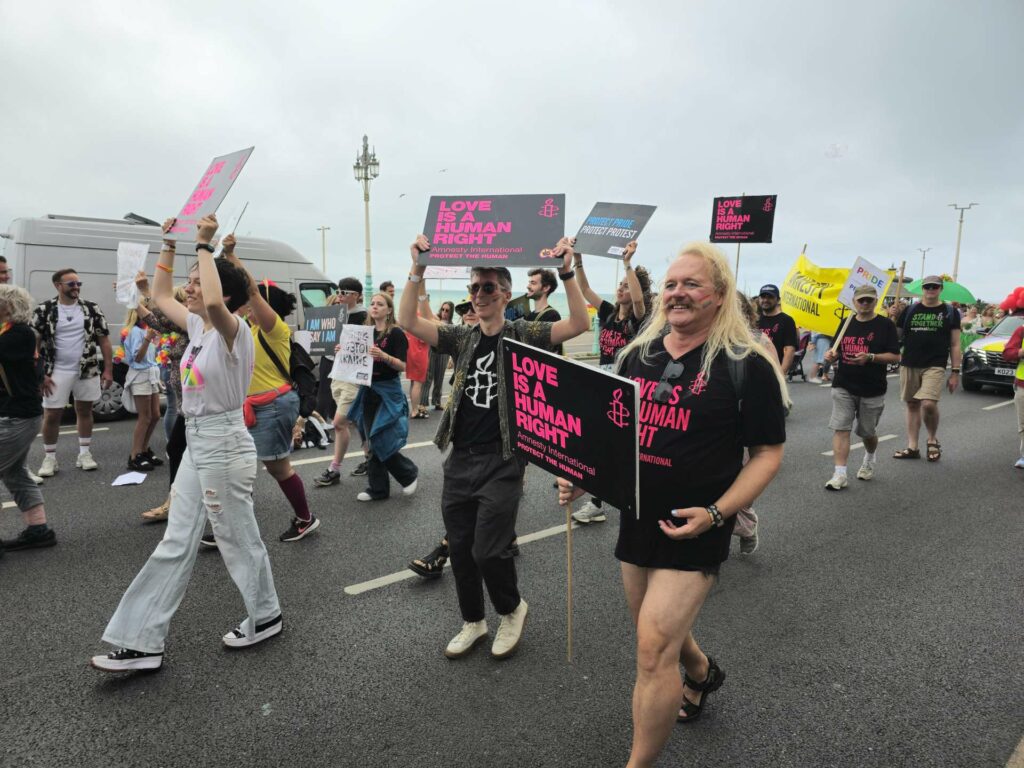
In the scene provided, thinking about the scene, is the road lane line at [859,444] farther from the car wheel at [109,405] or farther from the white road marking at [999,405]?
the car wheel at [109,405]

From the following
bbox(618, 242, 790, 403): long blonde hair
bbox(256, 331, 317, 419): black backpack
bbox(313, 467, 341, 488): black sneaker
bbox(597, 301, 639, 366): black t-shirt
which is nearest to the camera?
bbox(618, 242, 790, 403): long blonde hair

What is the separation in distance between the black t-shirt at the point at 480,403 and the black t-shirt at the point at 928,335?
6.40 m

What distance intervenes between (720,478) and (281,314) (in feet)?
12.8

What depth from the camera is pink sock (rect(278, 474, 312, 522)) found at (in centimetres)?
446

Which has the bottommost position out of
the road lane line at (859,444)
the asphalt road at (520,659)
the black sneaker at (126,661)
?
the road lane line at (859,444)

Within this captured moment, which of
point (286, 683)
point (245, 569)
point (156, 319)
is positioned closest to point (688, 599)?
point (286, 683)

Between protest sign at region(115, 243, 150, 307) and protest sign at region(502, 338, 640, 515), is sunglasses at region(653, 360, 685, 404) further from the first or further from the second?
protest sign at region(115, 243, 150, 307)

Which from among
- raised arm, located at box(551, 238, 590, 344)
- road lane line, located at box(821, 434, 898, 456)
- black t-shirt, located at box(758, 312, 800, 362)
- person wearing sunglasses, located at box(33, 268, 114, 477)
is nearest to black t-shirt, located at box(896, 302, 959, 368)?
road lane line, located at box(821, 434, 898, 456)

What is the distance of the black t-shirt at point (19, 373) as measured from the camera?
416 centimetres

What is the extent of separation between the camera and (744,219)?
11.4 m

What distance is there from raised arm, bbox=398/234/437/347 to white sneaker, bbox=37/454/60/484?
16.6 feet

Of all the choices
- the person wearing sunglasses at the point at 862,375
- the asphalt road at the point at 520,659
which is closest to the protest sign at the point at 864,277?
the person wearing sunglasses at the point at 862,375

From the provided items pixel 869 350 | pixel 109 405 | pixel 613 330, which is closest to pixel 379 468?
pixel 613 330

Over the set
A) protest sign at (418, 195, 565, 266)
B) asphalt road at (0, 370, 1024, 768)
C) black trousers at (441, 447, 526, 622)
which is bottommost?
asphalt road at (0, 370, 1024, 768)
